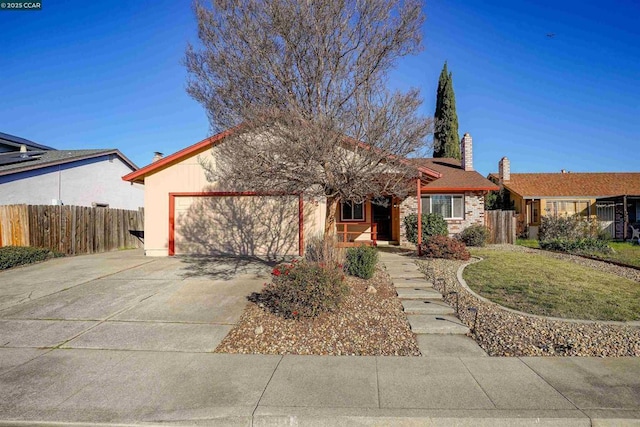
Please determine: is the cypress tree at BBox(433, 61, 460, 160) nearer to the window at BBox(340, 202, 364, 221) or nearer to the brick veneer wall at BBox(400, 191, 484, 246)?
the brick veneer wall at BBox(400, 191, 484, 246)

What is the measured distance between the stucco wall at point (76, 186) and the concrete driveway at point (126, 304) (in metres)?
5.79

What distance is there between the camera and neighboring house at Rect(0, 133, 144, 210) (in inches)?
574

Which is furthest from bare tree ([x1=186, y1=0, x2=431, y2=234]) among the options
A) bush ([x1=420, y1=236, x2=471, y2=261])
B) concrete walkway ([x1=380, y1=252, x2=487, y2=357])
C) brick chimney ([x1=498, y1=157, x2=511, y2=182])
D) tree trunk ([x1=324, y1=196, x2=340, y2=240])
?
brick chimney ([x1=498, y1=157, x2=511, y2=182])

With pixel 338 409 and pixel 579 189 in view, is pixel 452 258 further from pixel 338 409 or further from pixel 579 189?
pixel 579 189

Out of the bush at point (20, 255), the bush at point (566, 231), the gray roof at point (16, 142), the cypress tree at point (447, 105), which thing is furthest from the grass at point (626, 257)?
the gray roof at point (16, 142)

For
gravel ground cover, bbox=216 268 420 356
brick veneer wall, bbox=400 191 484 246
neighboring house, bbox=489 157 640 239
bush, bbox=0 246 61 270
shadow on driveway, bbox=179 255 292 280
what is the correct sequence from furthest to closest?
1. neighboring house, bbox=489 157 640 239
2. brick veneer wall, bbox=400 191 484 246
3. bush, bbox=0 246 61 270
4. shadow on driveway, bbox=179 255 292 280
5. gravel ground cover, bbox=216 268 420 356

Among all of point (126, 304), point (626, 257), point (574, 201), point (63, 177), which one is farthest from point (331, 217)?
point (574, 201)

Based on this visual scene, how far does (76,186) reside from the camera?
17203mm

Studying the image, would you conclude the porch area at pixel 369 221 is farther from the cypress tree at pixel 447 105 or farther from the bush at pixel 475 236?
the cypress tree at pixel 447 105

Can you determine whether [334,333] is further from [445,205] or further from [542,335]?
[445,205]

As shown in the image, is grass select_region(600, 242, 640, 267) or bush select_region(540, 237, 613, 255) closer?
grass select_region(600, 242, 640, 267)

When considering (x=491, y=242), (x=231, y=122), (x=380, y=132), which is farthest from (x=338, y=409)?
(x=491, y=242)

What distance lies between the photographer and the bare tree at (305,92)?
6.34 meters

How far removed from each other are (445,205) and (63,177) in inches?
719
